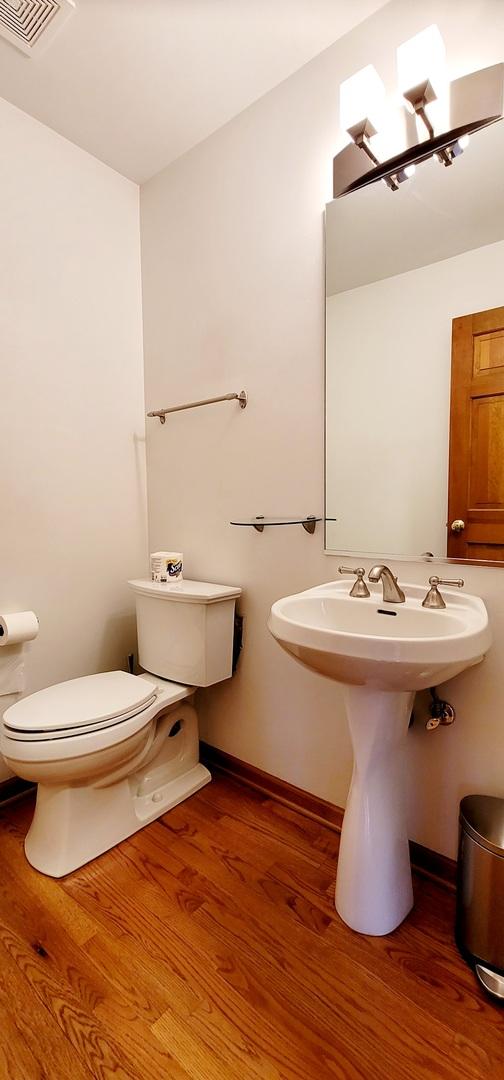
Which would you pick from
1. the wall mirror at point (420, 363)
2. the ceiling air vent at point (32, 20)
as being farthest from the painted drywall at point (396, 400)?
the ceiling air vent at point (32, 20)

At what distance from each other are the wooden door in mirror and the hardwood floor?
0.95 meters

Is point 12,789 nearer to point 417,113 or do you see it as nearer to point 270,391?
point 270,391

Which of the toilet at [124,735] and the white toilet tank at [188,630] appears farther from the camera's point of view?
the white toilet tank at [188,630]

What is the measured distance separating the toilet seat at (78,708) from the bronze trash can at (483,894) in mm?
907

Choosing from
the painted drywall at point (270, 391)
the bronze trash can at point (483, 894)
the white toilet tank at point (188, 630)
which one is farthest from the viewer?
the white toilet tank at point (188, 630)

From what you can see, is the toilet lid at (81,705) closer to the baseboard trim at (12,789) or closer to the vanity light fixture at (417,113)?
the baseboard trim at (12,789)

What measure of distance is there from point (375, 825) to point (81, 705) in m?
0.85

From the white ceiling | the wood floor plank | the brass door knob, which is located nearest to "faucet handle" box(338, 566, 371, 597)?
the brass door knob

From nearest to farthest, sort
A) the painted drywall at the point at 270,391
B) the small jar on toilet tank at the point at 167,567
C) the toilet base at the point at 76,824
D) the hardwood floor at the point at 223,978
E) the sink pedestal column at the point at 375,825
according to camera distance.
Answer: the hardwood floor at the point at 223,978, the sink pedestal column at the point at 375,825, the painted drywall at the point at 270,391, the toilet base at the point at 76,824, the small jar on toilet tank at the point at 167,567

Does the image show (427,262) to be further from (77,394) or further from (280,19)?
(77,394)

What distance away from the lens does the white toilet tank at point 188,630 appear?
61.4 inches

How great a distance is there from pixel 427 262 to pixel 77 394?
4.09 feet

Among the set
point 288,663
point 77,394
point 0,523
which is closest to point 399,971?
point 288,663

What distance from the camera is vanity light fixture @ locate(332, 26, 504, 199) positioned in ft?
3.47
